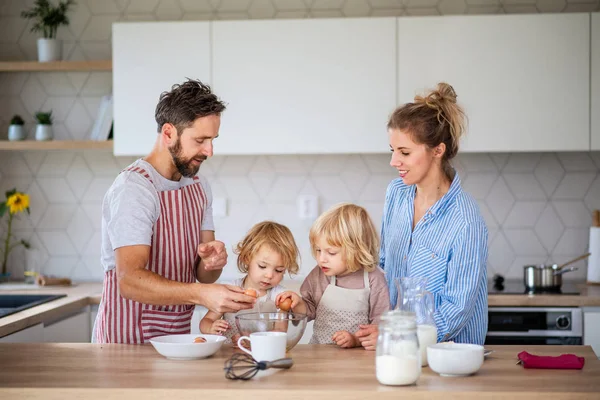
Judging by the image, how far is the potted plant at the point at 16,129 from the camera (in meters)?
4.26

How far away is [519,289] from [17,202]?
8.77 ft

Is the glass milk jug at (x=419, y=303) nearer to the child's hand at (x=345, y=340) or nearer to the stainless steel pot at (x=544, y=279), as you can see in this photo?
the child's hand at (x=345, y=340)

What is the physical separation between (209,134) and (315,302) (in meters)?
0.68

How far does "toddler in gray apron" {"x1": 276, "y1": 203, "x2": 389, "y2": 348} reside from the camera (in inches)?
103

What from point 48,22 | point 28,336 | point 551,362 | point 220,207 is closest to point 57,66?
point 48,22

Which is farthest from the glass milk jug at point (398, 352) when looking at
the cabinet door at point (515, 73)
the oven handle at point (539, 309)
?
the cabinet door at point (515, 73)

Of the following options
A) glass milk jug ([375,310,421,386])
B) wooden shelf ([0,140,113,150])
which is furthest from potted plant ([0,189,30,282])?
glass milk jug ([375,310,421,386])

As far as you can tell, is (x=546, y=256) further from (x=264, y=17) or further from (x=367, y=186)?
(x=264, y=17)

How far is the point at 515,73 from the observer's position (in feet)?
12.8

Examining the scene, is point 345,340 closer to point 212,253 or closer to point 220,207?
point 212,253

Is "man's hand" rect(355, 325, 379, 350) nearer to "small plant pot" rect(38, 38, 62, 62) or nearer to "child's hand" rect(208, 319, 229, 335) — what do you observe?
"child's hand" rect(208, 319, 229, 335)

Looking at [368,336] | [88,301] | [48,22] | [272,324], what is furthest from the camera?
[48,22]

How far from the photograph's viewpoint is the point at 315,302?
2.70m

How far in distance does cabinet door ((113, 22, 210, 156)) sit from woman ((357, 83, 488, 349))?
5.55ft
